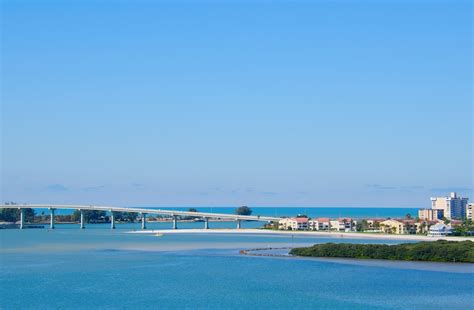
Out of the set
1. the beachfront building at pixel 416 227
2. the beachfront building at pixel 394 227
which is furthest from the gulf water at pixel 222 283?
the beachfront building at pixel 416 227

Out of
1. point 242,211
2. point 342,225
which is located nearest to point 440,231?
point 342,225

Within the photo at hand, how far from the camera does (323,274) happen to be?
176ft

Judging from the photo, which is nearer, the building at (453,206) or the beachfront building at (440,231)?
the beachfront building at (440,231)

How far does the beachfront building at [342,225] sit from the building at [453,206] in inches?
1387

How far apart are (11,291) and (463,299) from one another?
82.1ft

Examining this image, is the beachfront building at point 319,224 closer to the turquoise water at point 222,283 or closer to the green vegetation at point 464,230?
the green vegetation at point 464,230

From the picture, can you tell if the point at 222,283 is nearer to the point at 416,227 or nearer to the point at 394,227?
the point at 394,227

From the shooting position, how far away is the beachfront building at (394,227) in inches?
4213

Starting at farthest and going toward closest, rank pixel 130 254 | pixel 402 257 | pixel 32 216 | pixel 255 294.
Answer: pixel 32 216 → pixel 130 254 → pixel 402 257 → pixel 255 294

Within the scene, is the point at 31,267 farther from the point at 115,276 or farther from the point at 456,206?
the point at 456,206

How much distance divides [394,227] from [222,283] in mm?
63726

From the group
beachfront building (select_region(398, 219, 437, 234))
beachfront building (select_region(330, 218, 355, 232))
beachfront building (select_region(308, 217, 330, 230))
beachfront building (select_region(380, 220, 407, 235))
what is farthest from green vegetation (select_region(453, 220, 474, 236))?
beachfront building (select_region(308, 217, 330, 230))

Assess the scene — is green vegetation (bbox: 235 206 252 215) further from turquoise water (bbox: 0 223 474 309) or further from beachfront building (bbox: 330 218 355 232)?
turquoise water (bbox: 0 223 474 309)

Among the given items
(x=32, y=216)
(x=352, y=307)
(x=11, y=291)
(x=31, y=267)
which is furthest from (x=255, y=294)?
(x=32, y=216)
